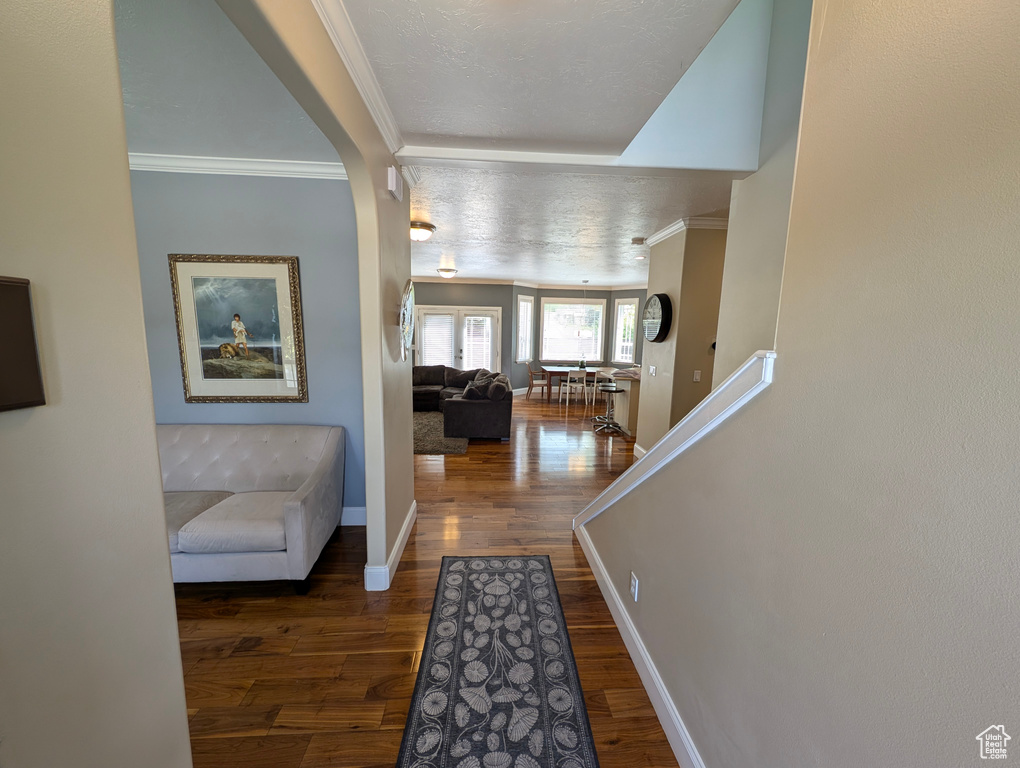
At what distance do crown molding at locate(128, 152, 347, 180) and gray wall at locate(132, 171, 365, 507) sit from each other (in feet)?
0.13

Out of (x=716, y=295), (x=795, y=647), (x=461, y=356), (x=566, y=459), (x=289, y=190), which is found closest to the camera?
(x=795, y=647)

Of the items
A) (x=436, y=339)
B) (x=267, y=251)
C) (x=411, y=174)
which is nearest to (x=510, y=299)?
(x=436, y=339)

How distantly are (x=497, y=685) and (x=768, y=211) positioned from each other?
9.90 ft

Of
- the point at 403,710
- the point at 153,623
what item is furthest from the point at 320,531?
the point at 153,623

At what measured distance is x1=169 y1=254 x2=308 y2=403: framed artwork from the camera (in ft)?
8.59

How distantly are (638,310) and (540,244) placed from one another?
4622 mm

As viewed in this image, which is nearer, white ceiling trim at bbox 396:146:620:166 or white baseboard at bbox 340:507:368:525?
white ceiling trim at bbox 396:146:620:166

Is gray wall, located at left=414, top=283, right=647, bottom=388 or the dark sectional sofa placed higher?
gray wall, located at left=414, top=283, right=647, bottom=388

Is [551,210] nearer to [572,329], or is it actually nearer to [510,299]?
[510,299]

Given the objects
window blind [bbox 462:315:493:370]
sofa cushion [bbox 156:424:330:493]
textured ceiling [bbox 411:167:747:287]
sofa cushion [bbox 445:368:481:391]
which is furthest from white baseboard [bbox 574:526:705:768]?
window blind [bbox 462:315:493:370]

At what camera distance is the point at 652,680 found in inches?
63.5

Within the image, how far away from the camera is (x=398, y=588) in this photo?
233 centimetres

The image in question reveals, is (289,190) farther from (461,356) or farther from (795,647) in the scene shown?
(461,356)

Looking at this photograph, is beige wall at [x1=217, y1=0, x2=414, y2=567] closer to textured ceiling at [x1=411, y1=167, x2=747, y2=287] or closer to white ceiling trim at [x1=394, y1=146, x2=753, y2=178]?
white ceiling trim at [x1=394, y1=146, x2=753, y2=178]
